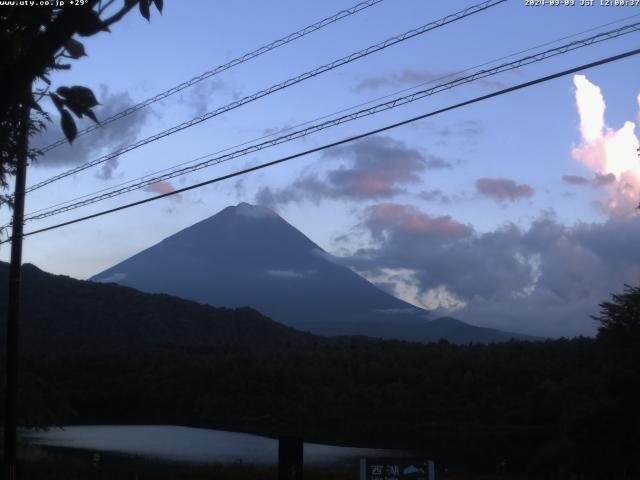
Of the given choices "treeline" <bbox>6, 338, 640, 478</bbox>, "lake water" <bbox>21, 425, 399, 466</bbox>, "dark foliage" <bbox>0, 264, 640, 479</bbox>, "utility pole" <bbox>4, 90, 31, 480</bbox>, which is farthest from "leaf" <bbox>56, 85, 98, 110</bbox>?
"treeline" <bbox>6, 338, 640, 478</bbox>

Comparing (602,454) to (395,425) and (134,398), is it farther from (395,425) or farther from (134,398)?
(134,398)

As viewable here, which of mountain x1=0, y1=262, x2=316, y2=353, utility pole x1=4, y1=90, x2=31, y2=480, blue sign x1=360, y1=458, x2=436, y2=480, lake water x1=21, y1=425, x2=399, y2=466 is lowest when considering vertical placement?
lake water x1=21, y1=425, x2=399, y2=466

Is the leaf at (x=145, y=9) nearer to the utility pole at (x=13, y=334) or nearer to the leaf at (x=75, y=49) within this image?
the leaf at (x=75, y=49)

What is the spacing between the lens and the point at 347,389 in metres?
71.8

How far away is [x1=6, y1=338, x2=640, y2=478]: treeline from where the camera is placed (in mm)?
56938

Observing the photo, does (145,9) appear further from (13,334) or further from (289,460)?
(13,334)

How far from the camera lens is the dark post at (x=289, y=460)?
11367 millimetres

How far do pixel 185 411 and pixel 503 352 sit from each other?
28.8 metres

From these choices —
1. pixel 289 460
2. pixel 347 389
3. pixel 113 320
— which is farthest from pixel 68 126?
pixel 113 320

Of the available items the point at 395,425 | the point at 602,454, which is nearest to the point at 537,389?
the point at 395,425

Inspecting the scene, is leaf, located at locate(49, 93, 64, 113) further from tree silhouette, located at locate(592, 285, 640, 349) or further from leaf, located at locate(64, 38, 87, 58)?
tree silhouette, located at locate(592, 285, 640, 349)

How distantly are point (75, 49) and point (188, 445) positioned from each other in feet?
134

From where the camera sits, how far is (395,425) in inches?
2438

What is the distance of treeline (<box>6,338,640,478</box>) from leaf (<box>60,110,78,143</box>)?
42.1 m
